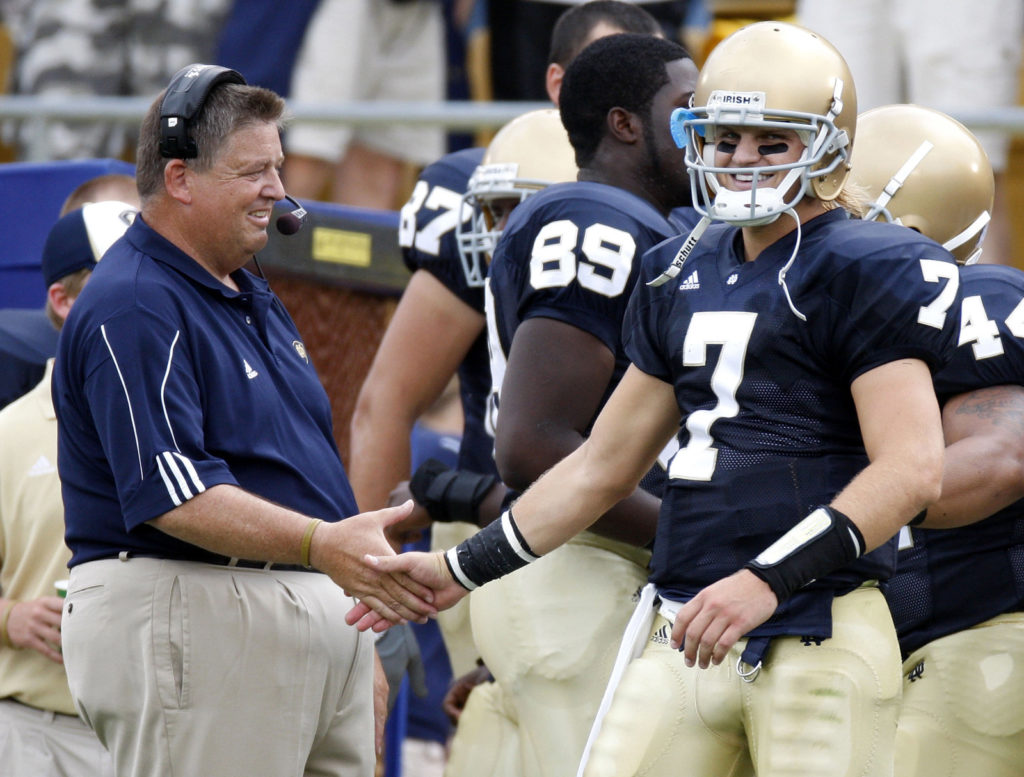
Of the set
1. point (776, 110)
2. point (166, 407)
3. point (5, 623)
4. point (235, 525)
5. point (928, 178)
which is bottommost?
point (5, 623)

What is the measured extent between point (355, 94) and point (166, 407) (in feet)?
13.3

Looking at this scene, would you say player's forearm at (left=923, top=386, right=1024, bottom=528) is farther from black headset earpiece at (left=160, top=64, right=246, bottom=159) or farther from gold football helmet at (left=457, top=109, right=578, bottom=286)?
black headset earpiece at (left=160, top=64, right=246, bottom=159)

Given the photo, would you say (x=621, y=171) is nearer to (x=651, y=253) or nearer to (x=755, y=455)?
(x=651, y=253)

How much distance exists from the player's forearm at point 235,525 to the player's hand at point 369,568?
6cm

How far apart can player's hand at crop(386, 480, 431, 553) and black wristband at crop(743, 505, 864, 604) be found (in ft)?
5.03

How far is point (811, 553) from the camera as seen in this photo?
2.92 metres

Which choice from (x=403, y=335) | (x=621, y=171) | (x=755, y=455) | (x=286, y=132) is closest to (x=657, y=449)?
(x=755, y=455)

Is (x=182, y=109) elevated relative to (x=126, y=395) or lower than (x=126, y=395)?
elevated

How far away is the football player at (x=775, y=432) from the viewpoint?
2965 millimetres

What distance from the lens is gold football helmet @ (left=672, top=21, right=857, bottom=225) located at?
3.17 m

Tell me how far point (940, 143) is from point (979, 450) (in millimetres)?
867

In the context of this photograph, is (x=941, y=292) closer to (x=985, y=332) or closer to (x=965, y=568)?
(x=985, y=332)

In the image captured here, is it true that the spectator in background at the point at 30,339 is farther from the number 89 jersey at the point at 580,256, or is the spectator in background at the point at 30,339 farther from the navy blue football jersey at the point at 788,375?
the navy blue football jersey at the point at 788,375

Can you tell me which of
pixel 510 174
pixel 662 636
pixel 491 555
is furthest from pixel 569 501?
pixel 510 174
